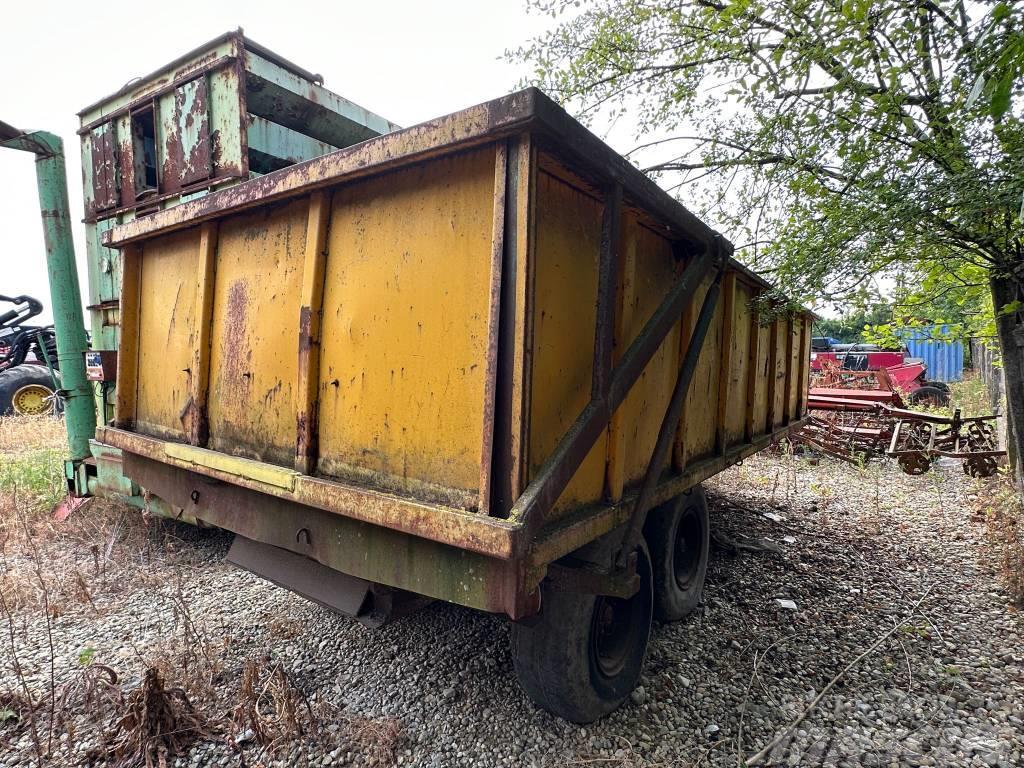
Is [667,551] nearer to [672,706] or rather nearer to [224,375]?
[672,706]

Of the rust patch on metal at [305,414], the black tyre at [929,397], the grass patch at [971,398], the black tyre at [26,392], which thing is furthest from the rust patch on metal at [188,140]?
the black tyre at [929,397]

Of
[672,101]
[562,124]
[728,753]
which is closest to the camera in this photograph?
[562,124]

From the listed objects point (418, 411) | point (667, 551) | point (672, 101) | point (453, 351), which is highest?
point (672, 101)

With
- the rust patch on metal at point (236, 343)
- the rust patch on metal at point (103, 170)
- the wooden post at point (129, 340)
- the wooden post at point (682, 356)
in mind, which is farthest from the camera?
the rust patch on metal at point (103, 170)

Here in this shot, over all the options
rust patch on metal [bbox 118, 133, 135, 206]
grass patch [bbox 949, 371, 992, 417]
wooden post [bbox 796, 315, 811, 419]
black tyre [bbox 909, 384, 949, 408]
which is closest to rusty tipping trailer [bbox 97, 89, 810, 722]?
rust patch on metal [bbox 118, 133, 135, 206]

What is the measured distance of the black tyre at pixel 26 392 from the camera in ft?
31.4

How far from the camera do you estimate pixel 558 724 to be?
222 centimetres

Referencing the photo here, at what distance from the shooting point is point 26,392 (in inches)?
390

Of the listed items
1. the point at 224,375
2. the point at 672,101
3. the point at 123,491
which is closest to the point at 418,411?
the point at 224,375

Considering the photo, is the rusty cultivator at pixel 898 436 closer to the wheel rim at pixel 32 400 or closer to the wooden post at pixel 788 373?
the wooden post at pixel 788 373

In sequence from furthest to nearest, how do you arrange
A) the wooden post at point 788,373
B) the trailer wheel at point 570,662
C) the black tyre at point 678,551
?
the wooden post at point 788,373, the black tyre at point 678,551, the trailer wheel at point 570,662

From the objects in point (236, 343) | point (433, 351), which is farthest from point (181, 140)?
point (433, 351)

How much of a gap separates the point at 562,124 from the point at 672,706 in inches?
95.2

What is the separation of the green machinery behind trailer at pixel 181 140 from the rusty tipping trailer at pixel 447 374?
0.97 meters
